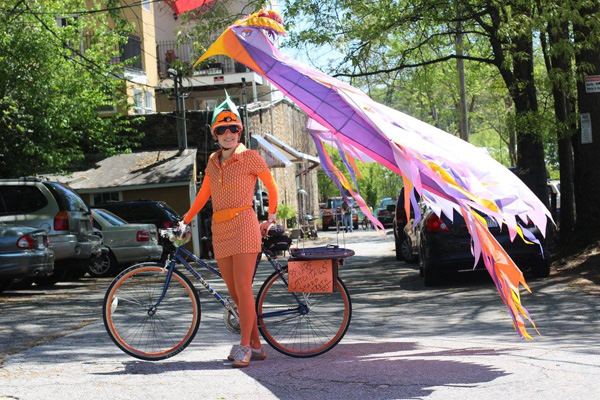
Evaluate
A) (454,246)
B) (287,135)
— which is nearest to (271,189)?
(454,246)

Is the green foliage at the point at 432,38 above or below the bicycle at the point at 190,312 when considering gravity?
above

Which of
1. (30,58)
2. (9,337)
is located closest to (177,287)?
(9,337)

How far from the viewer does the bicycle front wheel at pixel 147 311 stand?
7281mm

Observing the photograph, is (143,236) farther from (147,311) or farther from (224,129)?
(224,129)

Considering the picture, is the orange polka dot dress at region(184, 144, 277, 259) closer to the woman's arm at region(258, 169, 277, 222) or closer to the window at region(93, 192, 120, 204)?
the woman's arm at region(258, 169, 277, 222)

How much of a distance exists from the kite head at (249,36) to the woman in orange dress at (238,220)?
4.21ft

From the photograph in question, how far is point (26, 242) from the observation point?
46.3 ft

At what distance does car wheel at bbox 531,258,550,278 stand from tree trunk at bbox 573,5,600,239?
2.56 meters

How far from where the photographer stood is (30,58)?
24.7 m

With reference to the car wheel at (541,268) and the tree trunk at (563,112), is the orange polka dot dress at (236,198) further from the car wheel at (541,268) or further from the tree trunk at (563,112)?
the tree trunk at (563,112)

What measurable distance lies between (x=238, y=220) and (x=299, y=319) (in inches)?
38.4

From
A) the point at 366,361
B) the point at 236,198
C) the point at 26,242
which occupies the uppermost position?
the point at 236,198

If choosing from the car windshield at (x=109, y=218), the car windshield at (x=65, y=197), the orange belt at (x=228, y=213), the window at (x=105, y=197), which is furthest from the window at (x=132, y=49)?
the orange belt at (x=228, y=213)

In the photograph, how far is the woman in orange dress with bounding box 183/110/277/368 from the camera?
7.06 meters
